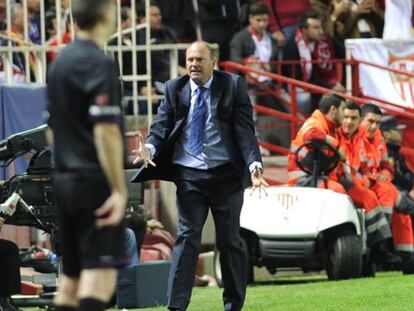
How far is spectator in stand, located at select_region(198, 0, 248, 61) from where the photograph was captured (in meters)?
20.1

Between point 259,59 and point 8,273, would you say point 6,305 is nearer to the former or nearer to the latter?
point 8,273

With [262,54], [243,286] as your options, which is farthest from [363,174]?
[243,286]

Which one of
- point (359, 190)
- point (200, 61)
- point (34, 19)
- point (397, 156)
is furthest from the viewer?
point (397, 156)

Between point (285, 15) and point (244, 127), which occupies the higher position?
point (285, 15)

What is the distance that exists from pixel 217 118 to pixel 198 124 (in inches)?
5.8

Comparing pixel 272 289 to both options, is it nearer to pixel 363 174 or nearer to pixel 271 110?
pixel 363 174

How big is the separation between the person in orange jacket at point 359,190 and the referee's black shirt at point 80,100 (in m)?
8.46

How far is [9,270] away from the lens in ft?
40.2

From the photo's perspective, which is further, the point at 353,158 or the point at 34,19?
the point at 34,19

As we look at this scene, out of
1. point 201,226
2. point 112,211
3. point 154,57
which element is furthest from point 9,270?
point 154,57

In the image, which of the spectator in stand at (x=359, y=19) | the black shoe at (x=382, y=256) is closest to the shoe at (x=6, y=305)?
the black shoe at (x=382, y=256)

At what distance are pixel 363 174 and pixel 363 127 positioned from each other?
1.78ft

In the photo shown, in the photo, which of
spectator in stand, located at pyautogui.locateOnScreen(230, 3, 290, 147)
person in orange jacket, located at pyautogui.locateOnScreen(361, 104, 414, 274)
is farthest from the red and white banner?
person in orange jacket, located at pyautogui.locateOnScreen(361, 104, 414, 274)

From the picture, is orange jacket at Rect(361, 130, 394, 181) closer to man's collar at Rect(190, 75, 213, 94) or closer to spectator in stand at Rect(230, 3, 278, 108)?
spectator in stand at Rect(230, 3, 278, 108)
